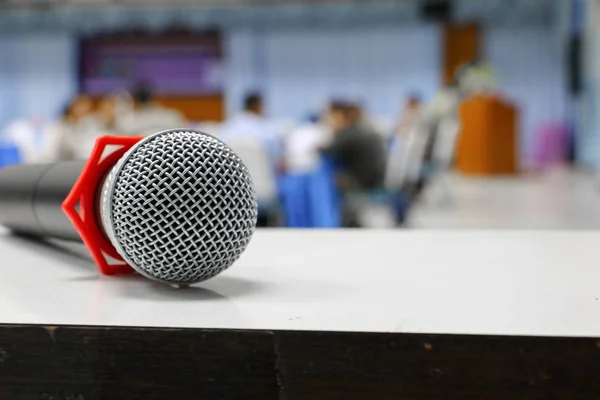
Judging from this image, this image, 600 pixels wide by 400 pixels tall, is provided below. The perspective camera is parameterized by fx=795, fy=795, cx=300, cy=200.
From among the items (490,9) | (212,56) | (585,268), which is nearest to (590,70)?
(490,9)

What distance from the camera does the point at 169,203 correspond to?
1.83 feet

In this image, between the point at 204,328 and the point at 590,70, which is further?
the point at 590,70

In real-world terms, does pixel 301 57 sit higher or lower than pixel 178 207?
lower

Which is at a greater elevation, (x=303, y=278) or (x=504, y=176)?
(x=303, y=278)

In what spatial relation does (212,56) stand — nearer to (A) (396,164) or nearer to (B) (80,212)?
(A) (396,164)

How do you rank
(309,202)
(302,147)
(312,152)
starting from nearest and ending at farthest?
(309,202) → (312,152) → (302,147)

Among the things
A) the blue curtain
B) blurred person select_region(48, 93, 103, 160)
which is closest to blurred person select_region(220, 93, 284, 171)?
blurred person select_region(48, 93, 103, 160)

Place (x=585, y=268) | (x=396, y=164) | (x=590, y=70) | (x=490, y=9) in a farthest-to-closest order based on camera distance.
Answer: (x=490, y=9) → (x=590, y=70) → (x=396, y=164) → (x=585, y=268)

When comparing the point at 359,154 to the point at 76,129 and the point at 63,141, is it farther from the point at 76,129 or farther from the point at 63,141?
the point at 76,129

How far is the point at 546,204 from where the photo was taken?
634 cm

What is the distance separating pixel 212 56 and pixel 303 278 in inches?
538

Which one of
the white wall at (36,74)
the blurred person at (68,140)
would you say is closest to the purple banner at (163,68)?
the white wall at (36,74)

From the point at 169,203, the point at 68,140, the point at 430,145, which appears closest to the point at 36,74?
the point at 430,145

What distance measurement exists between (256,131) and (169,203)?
4429 mm
